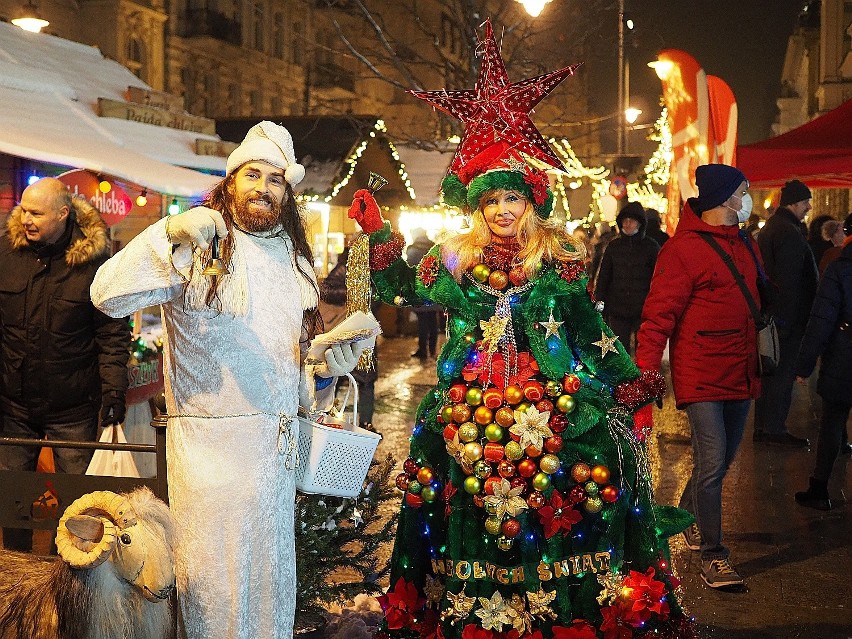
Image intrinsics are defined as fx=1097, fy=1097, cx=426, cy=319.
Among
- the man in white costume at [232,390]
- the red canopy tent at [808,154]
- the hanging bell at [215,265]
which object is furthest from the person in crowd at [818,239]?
the hanging bell at [215,265]

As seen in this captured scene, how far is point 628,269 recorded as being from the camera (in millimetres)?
11570

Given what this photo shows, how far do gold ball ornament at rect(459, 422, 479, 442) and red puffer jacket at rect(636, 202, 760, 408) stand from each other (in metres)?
1.82

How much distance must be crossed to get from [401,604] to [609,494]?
103cm

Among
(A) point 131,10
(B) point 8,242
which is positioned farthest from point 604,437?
(A) point 131,10

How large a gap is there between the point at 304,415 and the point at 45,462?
3.42 m

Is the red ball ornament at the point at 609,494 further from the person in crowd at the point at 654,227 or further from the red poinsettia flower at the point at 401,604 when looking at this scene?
the person in crowd at the point at 654,227

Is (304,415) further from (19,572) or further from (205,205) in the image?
(19,572)

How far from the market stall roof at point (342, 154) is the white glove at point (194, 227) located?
1322 centimetres

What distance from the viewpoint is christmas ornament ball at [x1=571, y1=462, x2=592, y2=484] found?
4.64m

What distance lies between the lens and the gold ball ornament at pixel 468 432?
4.59 metres

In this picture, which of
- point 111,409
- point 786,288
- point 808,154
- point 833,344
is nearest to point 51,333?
point 111,409

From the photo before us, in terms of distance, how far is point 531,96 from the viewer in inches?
202

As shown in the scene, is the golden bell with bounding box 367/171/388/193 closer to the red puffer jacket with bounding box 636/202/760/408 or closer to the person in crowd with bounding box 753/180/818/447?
the red puffer jacket with bounding box 636/202/760/408

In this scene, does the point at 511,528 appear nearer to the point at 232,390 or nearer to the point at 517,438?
the point at 517,438
